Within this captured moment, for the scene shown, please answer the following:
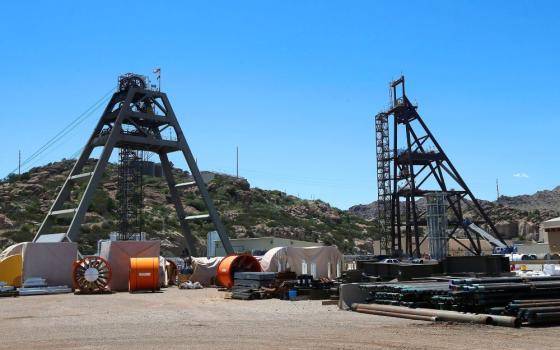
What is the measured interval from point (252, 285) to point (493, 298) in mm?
11411

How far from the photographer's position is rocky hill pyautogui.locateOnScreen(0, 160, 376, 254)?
214 ft

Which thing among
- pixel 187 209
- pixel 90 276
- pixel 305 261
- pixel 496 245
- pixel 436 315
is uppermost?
pixel 187 209

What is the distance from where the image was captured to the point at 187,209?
84250mm

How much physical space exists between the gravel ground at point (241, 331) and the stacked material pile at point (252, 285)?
4014 mm

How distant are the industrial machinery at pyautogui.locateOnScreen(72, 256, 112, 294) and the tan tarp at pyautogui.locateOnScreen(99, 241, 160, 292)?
1160mm

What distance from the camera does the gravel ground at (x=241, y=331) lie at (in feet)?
32.7

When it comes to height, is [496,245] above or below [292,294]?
above

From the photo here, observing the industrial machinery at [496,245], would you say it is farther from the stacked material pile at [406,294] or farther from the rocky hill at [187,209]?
the stacked material pile at [406,294]

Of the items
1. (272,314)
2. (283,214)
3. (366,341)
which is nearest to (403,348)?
(366,341)

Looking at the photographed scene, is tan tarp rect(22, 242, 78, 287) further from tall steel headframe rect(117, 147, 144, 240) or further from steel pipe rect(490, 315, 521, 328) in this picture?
steel pipe rect(490, 315, 521, 328)

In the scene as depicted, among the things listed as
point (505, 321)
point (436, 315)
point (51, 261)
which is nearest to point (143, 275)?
point (51, 261)

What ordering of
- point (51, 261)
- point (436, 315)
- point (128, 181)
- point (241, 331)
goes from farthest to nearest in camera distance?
point (128, 181), point (51, 261), point (436, 315), point (241, 331)

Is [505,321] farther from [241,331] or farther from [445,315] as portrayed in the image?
[241,331]

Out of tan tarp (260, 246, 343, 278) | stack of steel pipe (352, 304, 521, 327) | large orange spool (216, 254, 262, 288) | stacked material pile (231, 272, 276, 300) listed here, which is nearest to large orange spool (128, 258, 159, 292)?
large orange spool (216, 254, 262, 288)
